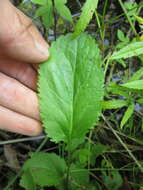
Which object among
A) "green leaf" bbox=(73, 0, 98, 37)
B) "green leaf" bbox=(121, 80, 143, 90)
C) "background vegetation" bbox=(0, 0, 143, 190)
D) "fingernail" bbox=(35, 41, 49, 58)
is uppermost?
"green leaf" bbox=(73, 0, 98, 37)

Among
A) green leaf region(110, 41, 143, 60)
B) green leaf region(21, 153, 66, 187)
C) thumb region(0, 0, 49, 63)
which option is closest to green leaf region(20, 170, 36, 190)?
green leaf region(21, 153, 66, 187)

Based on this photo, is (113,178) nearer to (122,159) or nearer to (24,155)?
(122,159)

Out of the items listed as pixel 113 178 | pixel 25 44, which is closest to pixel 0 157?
pixel 113 178

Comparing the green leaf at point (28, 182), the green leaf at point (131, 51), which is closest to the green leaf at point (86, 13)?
the green leaf at point (131, 51)

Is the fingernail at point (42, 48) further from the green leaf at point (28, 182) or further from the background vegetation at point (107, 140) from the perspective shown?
the green leaf at point (28, 182)

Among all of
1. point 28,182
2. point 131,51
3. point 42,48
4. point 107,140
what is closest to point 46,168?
point 28,182

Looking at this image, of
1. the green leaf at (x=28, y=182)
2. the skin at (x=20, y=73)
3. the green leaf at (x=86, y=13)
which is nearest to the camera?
the green leaf at (x=86, y=13)

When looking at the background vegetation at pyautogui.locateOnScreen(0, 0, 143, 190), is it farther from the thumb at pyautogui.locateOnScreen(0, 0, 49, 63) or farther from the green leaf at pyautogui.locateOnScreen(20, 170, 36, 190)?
the thumb at pyautogui.locateOnScreen(0, 0, 49, 63)
